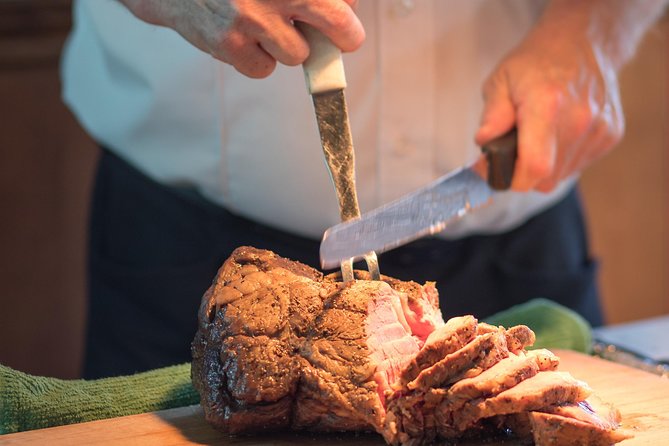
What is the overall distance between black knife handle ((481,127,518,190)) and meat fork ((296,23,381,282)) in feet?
1.62

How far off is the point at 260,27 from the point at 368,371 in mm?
673

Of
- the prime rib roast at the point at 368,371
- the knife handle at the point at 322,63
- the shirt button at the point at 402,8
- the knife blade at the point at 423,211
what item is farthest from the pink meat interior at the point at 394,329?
the shirt button at the point at 402,8

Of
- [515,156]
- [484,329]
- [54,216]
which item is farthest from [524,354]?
[54,216]

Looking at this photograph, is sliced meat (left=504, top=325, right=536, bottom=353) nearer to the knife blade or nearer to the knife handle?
the knife blade

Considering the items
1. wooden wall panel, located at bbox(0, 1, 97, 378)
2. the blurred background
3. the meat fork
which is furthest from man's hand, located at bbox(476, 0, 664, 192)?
wooden wall panel, located at bbox(0, 1, 97, 378)

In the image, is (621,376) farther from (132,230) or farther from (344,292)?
(132,230)

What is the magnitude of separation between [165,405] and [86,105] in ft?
3.75

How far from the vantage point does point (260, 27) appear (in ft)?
5.74

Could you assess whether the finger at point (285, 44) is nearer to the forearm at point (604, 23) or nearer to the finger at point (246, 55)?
the finger at point (246, 55)

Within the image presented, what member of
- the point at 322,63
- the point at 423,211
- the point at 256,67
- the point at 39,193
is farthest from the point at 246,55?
the point at 39,193

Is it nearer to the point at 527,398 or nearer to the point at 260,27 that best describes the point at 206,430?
the point at 527,398

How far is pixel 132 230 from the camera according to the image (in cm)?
265

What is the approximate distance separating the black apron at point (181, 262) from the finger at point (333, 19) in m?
0.81

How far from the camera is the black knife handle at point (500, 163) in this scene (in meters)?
2.19
